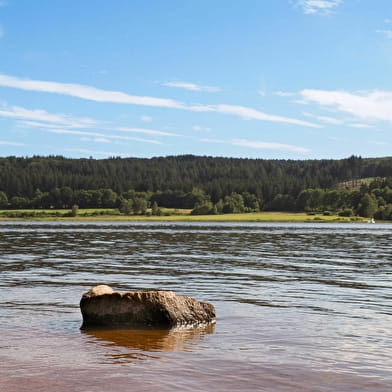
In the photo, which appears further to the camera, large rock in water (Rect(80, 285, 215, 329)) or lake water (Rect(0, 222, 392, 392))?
large rock in water (Rect(80, 285, 215, 329))

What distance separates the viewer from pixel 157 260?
163 ft

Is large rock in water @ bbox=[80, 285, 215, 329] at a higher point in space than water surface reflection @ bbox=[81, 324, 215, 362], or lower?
higher

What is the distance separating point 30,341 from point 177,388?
6.34 meters

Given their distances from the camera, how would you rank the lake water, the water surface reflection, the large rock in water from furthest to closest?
the large rock in water, the water surface reflection, the lake water

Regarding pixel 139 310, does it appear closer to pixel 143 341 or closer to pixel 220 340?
pixel 143 341

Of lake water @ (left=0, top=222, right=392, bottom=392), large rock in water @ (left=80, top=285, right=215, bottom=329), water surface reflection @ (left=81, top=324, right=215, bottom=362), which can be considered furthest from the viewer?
large rock in water @ (left=80, top=285, right=215, bottom=329)

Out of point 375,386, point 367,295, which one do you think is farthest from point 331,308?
point 375,386

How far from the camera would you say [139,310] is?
19.5 meters

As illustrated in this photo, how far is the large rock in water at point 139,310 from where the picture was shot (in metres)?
19.5

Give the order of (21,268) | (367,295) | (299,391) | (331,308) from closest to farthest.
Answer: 1. (299,391)
2. (331,308)
3. (367,295)
4. (21,268)

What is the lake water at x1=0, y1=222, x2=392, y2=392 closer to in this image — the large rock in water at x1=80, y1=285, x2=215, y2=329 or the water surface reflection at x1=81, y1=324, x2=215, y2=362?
the water surface reflection at x1=81, y1=324, x2=215, y2=362

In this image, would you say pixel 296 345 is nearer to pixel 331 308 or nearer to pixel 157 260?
pixel 331 308

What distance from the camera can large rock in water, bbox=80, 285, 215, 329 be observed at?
19.5 m

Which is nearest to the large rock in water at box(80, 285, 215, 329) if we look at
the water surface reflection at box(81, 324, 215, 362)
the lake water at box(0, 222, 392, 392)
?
the water surface reflection at box(81, 324, 215, 362)
